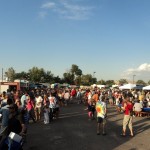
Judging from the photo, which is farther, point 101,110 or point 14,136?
point 101,110

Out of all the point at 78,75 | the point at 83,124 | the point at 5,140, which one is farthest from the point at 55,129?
the point at 78,75

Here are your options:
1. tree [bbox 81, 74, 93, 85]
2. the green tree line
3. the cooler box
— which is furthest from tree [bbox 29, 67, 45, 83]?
the cooler box

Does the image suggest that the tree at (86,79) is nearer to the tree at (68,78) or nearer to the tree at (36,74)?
the tree at (68,78)

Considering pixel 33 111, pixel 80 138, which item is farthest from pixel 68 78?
pixel 80 138

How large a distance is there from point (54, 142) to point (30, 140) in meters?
1.02

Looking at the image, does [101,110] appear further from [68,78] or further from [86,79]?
[86,79]

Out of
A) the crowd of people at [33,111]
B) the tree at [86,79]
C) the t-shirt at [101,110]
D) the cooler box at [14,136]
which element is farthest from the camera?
the tree at [86,79]

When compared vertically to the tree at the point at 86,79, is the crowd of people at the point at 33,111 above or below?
below

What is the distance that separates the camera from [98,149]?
11070 mm

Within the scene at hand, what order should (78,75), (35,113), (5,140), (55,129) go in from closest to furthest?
(5,140) → (55,129) → (35,113) → (78,75)

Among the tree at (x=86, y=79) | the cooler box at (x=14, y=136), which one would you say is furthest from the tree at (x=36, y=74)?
the cooler box at (x=14, y=136)

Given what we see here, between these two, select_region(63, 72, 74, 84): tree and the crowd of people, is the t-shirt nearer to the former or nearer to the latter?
the crowd of people

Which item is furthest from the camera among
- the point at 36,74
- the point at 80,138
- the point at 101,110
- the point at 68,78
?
the point at 68,78

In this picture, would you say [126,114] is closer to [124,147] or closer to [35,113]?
[124,147]
